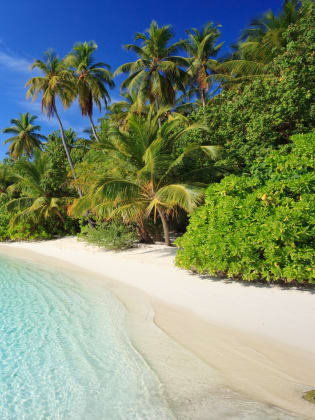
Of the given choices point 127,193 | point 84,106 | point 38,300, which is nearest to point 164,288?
point 38,300

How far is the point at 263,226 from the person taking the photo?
502 cm

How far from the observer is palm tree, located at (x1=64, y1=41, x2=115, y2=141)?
1769cm

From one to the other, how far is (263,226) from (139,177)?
5469 millimetres

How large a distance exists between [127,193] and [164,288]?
14.2 ft

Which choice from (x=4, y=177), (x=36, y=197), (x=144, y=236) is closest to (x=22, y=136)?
(x=4, y=177)

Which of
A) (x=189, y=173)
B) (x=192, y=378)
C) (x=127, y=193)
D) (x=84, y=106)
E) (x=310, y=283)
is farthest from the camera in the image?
(x=84, y=106)

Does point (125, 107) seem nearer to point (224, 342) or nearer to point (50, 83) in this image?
point (50, 83)

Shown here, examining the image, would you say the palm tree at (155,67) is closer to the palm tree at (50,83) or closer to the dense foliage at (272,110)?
the palm tree at (50,83)

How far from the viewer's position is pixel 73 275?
26.7 ft

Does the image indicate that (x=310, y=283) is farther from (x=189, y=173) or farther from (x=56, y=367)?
(x=189, y=173)

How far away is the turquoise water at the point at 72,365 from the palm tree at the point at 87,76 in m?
15.1

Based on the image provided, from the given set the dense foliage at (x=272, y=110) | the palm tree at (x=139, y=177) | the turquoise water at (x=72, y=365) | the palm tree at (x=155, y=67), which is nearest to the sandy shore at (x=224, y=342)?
the turquoise water at (x=72, y=365)

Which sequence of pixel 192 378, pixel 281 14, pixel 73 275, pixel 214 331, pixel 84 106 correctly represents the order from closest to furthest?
pixel 192 378, pixel 214 331, pixel 73 275, pixel 281 14, pixel 84 106

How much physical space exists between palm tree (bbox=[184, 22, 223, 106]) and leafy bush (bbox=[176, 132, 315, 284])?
14813mm
